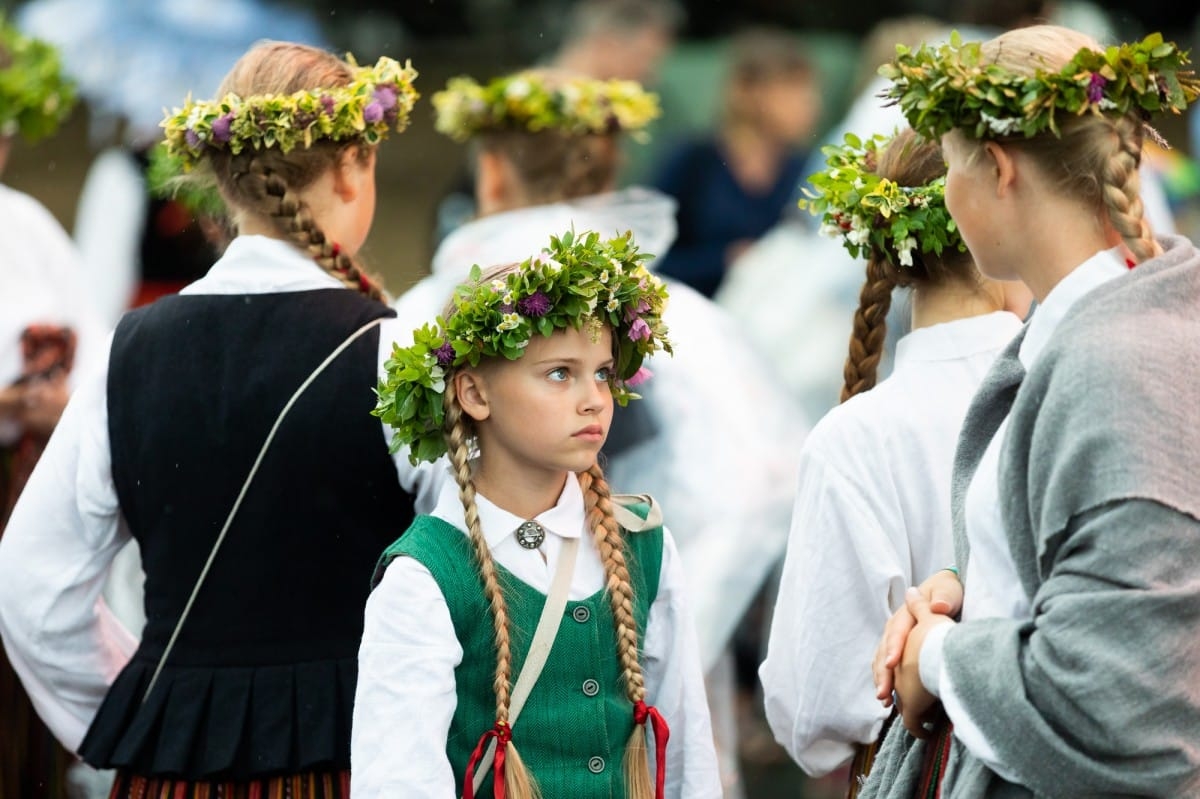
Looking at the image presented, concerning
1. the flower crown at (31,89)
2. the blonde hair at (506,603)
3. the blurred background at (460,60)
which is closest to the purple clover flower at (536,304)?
the blonde hair at (506,603)

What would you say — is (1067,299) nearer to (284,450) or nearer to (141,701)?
(284,450)

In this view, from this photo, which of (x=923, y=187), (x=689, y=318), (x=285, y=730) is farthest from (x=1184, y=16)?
(x=285, y=730)

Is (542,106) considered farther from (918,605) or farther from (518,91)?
(918,605)

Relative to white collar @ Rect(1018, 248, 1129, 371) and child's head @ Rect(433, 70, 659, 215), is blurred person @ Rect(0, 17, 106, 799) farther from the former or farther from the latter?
white collar @ Rect(1018, 248, 1129, 371)

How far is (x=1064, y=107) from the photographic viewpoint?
2211mm

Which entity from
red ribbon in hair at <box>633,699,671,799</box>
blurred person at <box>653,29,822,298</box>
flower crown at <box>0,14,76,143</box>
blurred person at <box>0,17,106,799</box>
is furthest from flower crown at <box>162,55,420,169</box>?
blurred person at <box>653,29,822,298</box>

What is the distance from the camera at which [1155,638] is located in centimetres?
200

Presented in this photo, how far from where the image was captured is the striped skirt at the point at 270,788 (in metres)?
3.08

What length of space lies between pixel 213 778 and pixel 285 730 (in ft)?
0.54

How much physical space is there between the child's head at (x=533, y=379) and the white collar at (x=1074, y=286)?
0.72m

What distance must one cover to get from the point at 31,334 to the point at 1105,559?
10.3 feet

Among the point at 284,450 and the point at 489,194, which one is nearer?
the point at 284,450

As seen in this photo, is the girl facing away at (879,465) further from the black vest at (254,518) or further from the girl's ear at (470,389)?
the black vest at (254,518)

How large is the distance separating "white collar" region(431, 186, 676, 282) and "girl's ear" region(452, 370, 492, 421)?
1968 mm
